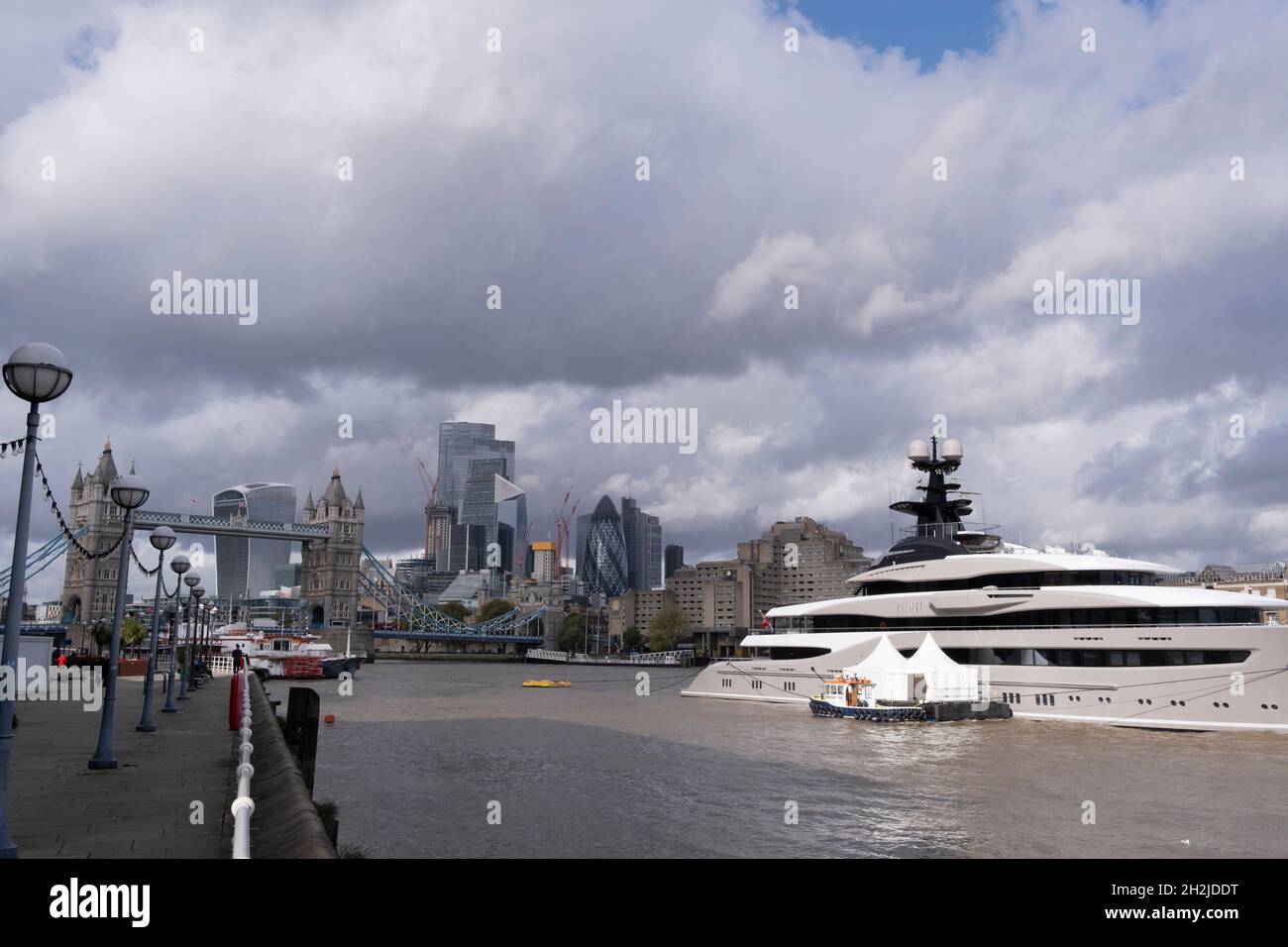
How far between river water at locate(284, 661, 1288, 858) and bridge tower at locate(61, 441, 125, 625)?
498 ft

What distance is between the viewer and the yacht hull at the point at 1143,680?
31359mm

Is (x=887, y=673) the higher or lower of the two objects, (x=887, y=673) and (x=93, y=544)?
the lower

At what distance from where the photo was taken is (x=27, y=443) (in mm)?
8672

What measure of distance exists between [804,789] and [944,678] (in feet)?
64.6

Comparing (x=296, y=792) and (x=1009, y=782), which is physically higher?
(x=296, y=792)

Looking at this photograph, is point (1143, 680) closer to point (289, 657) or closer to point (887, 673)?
point (887, 673)

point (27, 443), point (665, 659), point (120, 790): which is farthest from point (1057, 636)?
point (665, 659)

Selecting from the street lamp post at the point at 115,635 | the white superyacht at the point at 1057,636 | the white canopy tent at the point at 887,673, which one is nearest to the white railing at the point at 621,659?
the white superyacht at the point at 1057,636

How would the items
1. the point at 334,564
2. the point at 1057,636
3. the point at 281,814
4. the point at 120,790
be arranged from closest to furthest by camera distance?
the point at 281,814 < the point at 120,790 < the point at 1057,636 < the point at 334,564

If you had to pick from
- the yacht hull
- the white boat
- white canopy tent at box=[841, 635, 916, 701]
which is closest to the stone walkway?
white canopy tent at box=[841, 635, 916, 701]

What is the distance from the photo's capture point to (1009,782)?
74.4 ft

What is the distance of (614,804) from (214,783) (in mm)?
9292
